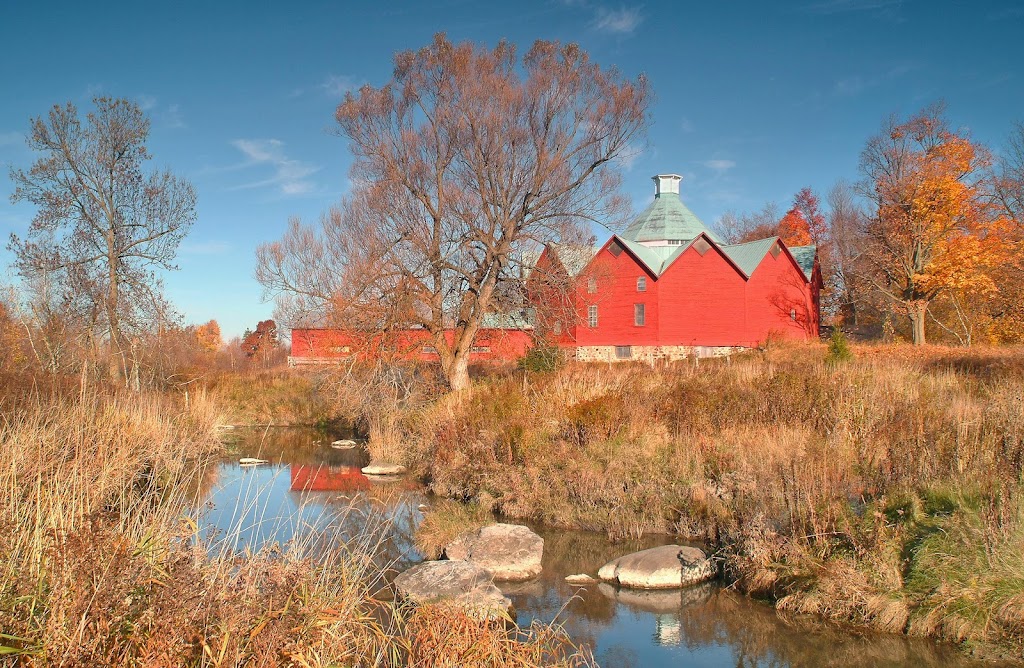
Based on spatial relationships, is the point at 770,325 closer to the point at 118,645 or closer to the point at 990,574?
the point at 990,574

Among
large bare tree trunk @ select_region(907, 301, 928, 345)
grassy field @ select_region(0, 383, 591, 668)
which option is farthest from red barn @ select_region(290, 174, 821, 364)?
grassy field @ select_region(0, 383, 591, 668)

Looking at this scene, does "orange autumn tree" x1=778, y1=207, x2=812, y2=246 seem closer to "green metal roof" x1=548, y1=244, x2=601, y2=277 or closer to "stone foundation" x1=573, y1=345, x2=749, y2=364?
"stone foundation" x1=573, y1=345, x2=749, y2=364

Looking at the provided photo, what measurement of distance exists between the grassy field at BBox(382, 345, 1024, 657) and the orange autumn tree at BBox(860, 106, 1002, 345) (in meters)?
14.5

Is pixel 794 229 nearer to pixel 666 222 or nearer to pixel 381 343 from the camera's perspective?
pixel 666 222

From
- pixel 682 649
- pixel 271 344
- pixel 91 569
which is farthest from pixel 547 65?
pixel 271 344

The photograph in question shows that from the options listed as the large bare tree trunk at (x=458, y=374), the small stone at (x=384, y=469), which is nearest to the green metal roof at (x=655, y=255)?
the large bare tree trunk at (x=458, y=374)

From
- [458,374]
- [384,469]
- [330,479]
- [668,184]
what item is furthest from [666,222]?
[330,479]

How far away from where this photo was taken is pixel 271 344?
50125 mm

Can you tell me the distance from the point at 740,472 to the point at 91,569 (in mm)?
8436

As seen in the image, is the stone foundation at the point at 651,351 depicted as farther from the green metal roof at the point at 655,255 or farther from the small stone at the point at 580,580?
the small stone at the point at 580,580

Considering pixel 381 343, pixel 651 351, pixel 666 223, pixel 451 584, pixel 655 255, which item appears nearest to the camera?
pixel 451 584

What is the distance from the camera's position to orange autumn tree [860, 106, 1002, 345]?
29.2 m

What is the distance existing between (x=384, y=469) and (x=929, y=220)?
26.4m

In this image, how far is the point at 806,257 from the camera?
122 feet
